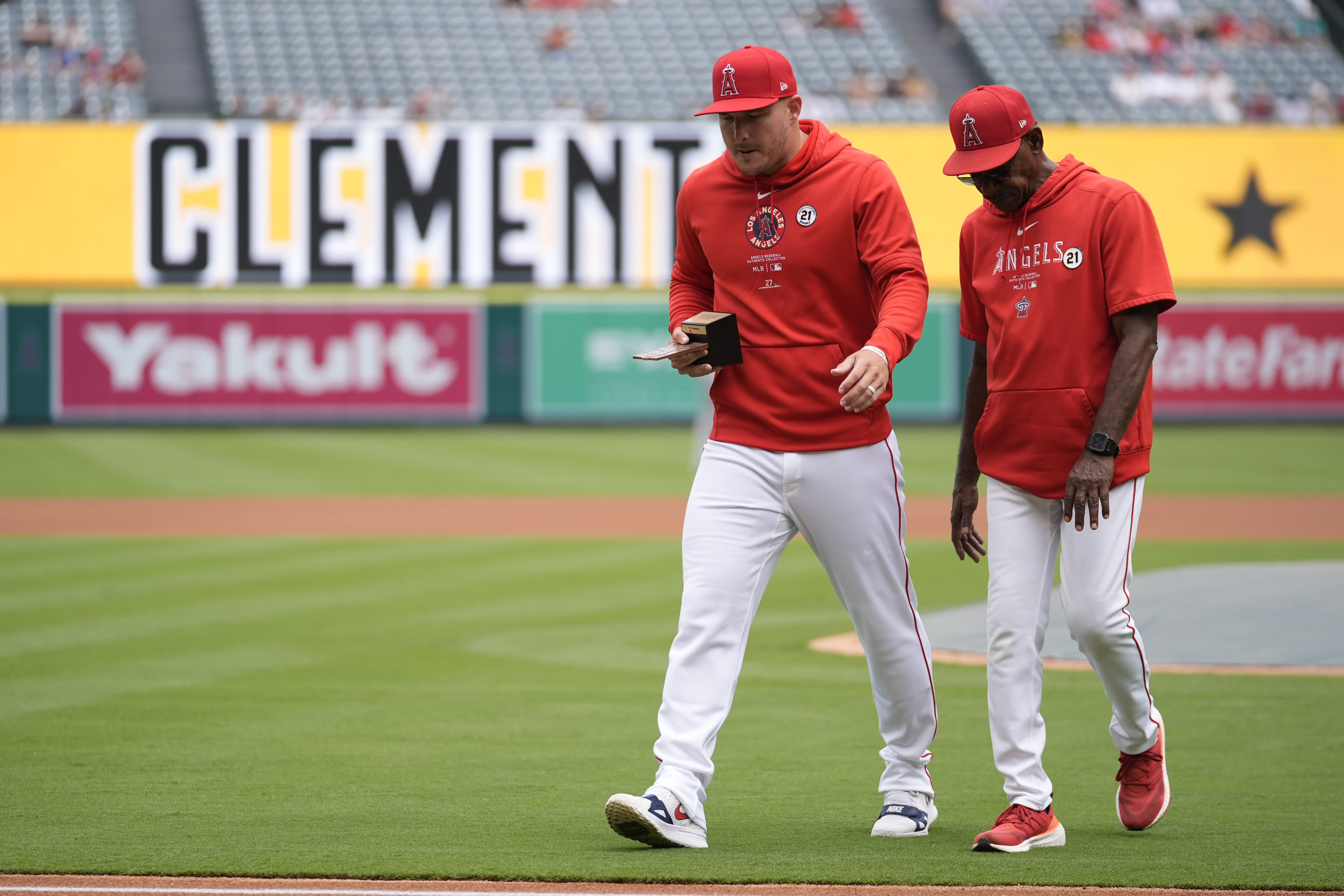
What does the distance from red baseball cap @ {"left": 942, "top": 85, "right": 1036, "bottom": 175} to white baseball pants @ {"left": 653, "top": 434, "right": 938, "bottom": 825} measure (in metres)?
0.78

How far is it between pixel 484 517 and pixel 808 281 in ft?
36.7

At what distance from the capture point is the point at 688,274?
4824 millimetres

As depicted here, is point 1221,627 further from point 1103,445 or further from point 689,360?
point 689,360

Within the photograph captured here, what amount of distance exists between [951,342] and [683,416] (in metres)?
4.10

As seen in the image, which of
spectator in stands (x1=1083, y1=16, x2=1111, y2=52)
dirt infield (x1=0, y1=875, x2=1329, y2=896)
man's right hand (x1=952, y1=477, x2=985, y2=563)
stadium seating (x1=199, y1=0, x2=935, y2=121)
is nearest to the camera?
dirt infield (x1=0, y1=875, x2=1329, y2=896)

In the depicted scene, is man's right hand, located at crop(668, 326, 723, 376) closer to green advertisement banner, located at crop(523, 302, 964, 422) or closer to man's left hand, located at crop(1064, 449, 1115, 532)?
man's left hand, located at crop(1064, 449, 1115, 532)

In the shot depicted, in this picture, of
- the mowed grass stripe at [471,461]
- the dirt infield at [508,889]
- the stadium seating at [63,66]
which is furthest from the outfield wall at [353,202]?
the dirt infield at [508,889]

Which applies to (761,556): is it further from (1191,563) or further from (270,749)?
(1191,563)

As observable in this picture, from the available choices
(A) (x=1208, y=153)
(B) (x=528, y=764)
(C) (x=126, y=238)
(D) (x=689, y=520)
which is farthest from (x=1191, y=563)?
(C) (x=126, y=238)

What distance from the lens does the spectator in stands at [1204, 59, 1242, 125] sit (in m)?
30.3

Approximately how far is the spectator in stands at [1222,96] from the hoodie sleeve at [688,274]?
2724 cm

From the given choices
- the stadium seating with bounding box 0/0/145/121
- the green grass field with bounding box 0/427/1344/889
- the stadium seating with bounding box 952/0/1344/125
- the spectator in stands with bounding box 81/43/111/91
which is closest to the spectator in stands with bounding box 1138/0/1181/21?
the stadium seating with bounding box 952/0/1344/125

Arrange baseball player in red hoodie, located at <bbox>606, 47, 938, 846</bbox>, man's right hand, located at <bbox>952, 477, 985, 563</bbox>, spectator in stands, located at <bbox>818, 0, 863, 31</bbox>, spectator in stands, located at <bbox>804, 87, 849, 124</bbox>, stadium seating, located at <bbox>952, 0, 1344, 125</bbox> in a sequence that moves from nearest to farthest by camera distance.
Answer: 1. baseball player in red hoodie, located at <bbox>606, 47, 938, 846</bbox>
2. man's right hand, located at <bbox>952, 477, 985, 563</bbox>
3. spectator in stands, located at <bbox>804, 87, 849, 124</bbox>
4. stadium seating, located at <bbox>952, 0, 1344, 125</bbox>
5. spectator in stands, located at <bbox>818, 0, 863, 31</bbox>

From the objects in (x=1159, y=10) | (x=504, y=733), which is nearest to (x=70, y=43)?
→ (x=1159, y=10)
